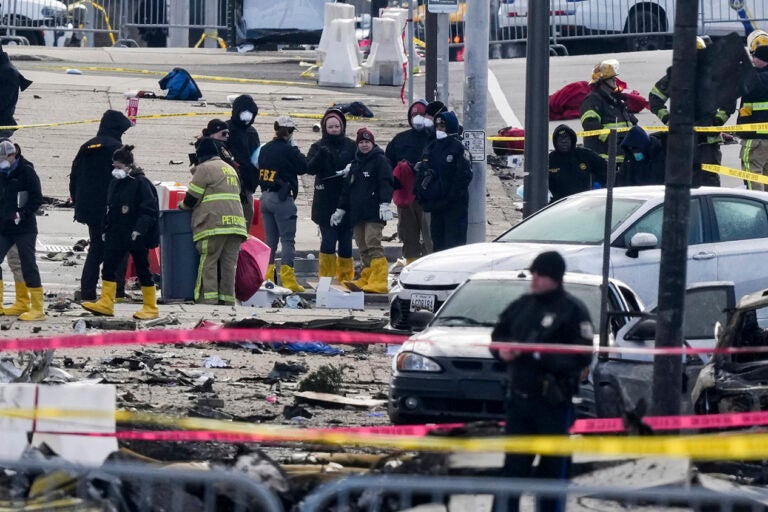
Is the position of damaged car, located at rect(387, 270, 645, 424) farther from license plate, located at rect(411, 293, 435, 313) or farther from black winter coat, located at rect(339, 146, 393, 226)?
black winter coat, located at rect(339, 146, 393, 226)

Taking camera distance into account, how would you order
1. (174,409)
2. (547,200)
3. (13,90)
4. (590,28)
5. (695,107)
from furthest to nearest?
1. (590,28)
2. (13,90)
3. (547,200)
4. (174,409)
5. (695,107)

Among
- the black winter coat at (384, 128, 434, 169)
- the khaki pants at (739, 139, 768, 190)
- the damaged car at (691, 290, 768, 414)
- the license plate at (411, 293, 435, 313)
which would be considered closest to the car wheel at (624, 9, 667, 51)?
the khaki pants at (739, 139, 768, 190)

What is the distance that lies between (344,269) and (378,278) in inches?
21.1

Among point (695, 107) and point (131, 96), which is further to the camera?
point (131, 96)

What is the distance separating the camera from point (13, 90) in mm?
19297

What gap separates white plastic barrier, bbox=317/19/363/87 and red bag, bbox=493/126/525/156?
21.5 feet

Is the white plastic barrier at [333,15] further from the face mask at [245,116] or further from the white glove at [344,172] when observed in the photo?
the white glove at [344,172]

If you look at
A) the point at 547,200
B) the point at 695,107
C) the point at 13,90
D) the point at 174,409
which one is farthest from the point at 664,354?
the point at 13,90

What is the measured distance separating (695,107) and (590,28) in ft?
68.5

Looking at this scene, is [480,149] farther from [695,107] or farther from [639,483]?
[639,483]

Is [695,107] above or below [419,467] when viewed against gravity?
above

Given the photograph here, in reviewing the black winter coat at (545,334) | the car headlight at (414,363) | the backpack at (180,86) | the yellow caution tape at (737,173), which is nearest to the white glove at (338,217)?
the yellow caution tape at (737,173)

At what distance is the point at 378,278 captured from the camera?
1606 centimetres

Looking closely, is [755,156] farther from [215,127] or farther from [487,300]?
[487,300]
